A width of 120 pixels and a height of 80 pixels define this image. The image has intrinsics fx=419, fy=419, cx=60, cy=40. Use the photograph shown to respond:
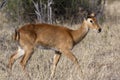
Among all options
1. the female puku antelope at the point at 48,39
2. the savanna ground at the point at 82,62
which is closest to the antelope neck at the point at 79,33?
the female puku antelope at the point at 48,39

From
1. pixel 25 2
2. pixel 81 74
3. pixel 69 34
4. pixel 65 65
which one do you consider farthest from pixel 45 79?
pixel 25 2

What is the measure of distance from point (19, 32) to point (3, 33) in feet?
18.1

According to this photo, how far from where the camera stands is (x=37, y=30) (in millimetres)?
9164

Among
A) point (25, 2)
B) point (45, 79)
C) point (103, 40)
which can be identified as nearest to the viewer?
point (45, 79)

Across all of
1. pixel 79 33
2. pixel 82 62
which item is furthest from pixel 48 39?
pixel 82 62

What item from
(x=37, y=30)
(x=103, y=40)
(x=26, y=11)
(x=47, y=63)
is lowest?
(x=26, y=11)

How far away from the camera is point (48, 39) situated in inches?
364

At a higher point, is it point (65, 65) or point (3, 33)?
point (65, 65)

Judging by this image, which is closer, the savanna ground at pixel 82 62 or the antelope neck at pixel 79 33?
the savanna ground at pixel 82 62

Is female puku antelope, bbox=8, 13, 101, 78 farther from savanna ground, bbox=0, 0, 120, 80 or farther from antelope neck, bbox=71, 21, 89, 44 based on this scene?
savanna ground, bbox=0, 0, 120, 80

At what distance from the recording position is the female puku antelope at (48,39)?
884 cm

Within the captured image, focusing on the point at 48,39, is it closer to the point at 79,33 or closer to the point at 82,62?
the point at 79,33

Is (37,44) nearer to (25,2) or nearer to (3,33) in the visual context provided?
(3,33)

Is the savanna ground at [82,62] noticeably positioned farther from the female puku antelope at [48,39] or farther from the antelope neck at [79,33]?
the antelope neck at [79,33]
